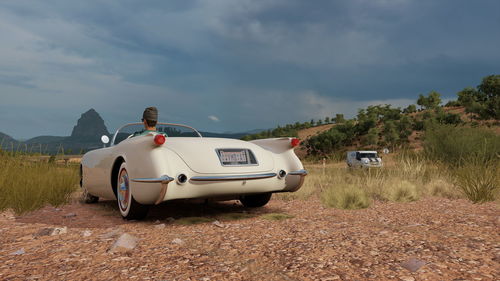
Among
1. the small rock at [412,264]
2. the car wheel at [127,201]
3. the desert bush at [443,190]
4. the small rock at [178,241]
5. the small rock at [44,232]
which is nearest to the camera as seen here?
the small rock at [412,264]

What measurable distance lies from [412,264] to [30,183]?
18.5ft

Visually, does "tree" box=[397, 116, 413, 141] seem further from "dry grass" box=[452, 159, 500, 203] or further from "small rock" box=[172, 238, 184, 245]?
"small rock" box=[172, 238, 184, 245]

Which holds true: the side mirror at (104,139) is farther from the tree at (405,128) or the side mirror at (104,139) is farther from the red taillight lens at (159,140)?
the tree at (405,128)

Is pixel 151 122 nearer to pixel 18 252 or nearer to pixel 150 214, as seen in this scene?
pixel 150 214

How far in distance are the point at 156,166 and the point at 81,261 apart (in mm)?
1350

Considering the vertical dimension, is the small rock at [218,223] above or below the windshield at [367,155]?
above

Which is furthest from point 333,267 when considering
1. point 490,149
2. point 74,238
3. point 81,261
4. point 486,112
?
point 486,112

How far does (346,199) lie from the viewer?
554 cm

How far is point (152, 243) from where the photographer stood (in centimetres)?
326

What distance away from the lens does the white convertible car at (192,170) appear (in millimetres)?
3949

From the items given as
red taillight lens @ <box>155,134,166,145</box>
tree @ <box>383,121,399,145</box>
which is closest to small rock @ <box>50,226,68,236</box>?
red taillight lens @ <box>155,134,166,145</box>

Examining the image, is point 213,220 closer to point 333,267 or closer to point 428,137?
point 333,267

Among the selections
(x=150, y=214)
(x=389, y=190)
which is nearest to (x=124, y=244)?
(x=150, y=214)

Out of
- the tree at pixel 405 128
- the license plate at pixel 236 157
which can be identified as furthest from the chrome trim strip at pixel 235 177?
the tree at pixel 405 128
